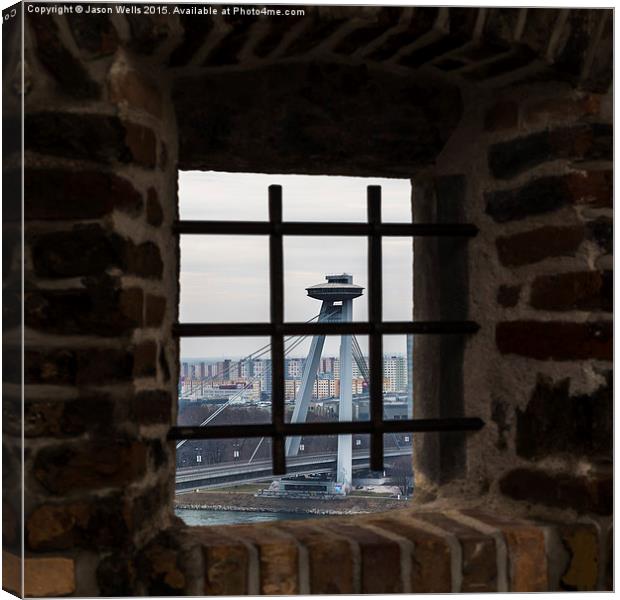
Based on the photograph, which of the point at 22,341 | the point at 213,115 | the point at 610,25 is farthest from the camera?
the point at 213,115

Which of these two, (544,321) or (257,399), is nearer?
(544,321)

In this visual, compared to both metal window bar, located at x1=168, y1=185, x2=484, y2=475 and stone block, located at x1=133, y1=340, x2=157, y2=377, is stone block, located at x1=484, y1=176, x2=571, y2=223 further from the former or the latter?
stone block, located at x1=133, y1=340, x2=157, y2=377

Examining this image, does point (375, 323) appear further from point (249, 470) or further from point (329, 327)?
point (249, 470)

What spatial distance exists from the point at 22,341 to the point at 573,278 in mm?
926

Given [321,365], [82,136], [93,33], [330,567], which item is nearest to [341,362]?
[321,365]

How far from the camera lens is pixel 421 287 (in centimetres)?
196

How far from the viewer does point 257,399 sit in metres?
1.81

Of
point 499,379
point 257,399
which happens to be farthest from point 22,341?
point 499,379

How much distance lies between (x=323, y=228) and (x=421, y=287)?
28 centimetres

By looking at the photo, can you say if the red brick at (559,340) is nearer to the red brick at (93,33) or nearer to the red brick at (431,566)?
the red brick at (431,566)

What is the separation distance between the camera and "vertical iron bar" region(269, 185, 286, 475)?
1.77 meters

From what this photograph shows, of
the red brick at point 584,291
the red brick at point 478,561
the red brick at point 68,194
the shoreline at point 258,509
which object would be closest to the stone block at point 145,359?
the red brick at point 68,194

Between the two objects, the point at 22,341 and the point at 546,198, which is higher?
the point at 546,198

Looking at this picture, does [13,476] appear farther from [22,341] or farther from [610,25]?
[610,25]
